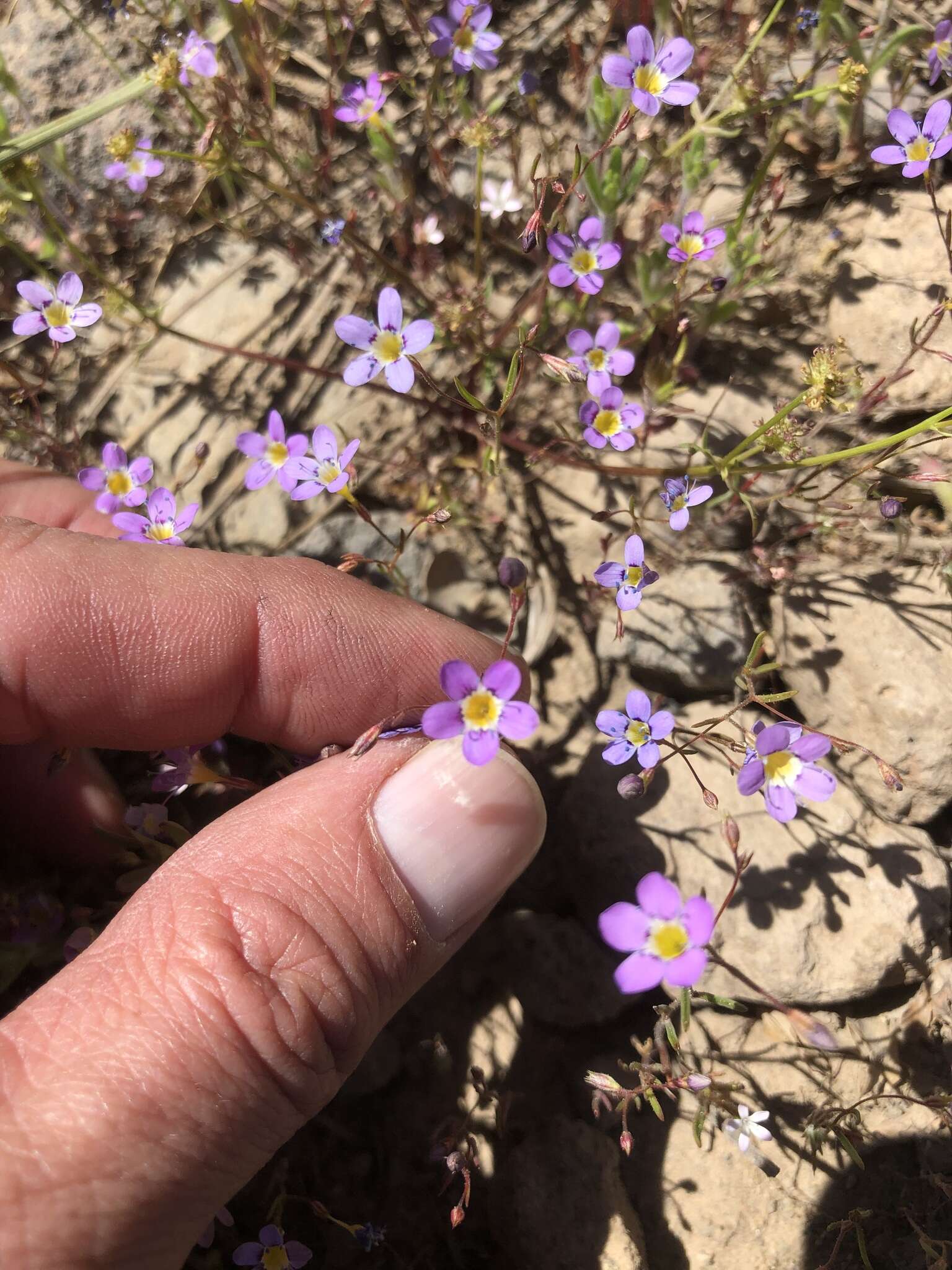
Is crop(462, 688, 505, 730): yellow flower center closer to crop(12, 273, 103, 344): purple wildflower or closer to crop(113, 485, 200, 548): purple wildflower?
crop(113, 485, 200, 548): purple wildflower

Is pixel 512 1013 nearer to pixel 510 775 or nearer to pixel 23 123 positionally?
pixel 510 775

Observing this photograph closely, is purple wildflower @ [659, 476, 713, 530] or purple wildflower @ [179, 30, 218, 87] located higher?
purple wildflower @ [179, 30, 218, 87]

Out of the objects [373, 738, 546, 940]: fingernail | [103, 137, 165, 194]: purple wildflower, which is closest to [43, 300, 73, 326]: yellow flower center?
[103, 137, 165, 194]: purple wildflower

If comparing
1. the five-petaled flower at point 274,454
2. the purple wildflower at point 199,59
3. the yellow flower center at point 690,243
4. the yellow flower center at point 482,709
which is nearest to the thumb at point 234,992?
the yellow flower center at point 482,709

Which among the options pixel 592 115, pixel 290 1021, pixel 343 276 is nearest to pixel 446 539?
pixel 343 276

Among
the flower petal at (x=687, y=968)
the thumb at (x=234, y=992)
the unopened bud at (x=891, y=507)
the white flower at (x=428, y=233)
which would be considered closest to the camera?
the thumb at (x=234, y=992)

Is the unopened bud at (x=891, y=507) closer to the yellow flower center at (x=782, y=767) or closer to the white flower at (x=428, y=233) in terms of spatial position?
the yellow flower center at (x=782, y=767)

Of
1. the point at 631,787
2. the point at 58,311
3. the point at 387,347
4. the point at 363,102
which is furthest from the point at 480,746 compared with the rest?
the point at 363,102

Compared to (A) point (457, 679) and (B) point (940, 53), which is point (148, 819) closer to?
(A) point (457, 679)
